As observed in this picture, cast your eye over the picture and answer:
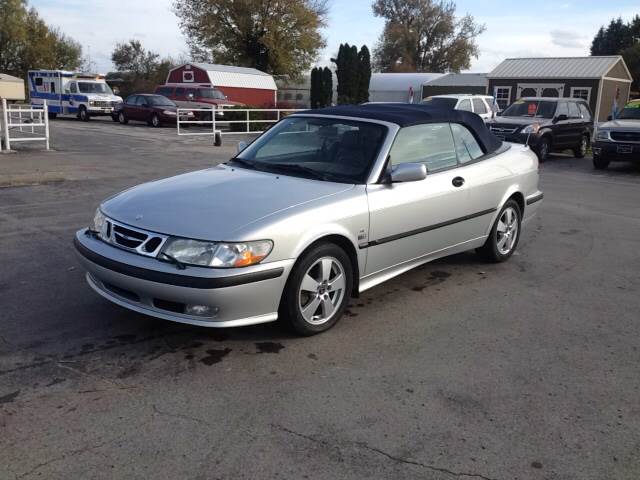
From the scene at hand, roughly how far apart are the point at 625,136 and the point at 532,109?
124 inches

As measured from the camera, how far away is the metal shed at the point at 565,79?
3709 centimetres

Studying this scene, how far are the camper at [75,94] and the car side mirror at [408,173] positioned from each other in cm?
2875

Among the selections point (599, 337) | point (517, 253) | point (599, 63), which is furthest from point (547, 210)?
point (599, 63)

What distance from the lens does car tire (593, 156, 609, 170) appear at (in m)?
16.3

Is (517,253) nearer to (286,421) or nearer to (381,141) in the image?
(381,141)

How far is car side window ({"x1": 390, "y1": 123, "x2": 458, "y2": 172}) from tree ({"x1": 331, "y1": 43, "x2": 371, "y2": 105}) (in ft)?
110

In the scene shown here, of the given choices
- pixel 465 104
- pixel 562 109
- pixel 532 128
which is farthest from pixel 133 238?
pixel 465 104

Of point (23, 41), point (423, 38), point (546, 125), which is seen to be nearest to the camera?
point (546, 125)

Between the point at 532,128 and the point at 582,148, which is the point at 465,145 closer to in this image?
the point at 532,128

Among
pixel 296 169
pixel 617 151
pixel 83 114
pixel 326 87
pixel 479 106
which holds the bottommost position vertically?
pixel 617 151

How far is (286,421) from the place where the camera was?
3295mm

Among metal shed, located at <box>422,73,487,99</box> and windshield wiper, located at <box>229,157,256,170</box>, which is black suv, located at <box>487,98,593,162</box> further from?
metal shed, located at <box>422,73,487,99</box>

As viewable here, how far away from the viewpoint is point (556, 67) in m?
38.3

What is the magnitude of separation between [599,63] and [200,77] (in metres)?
24.7
